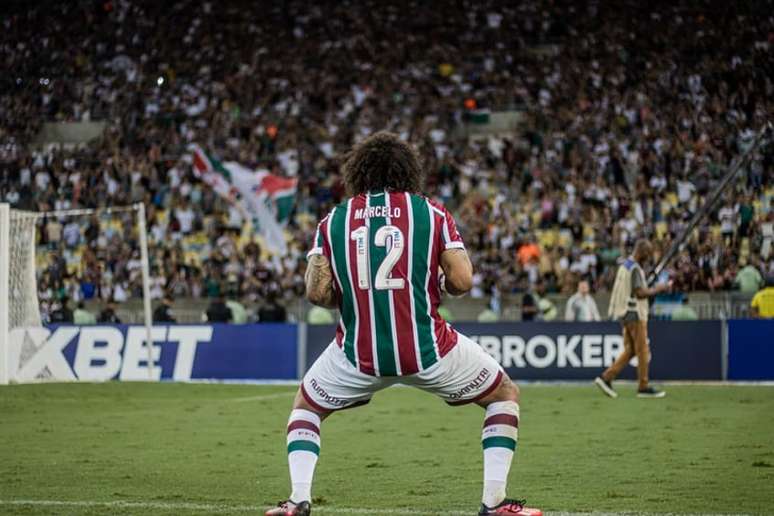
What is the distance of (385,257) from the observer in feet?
21.3

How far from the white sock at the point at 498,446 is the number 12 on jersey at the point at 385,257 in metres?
0.95

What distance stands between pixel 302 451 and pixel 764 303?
1817 cm

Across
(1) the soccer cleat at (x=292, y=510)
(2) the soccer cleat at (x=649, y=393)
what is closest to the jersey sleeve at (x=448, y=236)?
(1) the soccer cleat at (x=292, y=510)

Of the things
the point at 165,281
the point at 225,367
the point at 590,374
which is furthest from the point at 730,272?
the point at 165,281

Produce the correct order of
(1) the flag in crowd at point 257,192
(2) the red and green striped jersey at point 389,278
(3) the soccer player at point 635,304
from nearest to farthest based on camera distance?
(2) the red and green striped jersey at point 389,278
(3) the soccer player at point 635,304
(1) the flag in crowd at point 257,192

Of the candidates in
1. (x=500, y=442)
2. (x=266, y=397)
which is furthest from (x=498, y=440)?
(x=266, y=397)

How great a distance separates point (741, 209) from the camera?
87.4 feet

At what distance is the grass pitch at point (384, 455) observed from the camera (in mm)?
8133

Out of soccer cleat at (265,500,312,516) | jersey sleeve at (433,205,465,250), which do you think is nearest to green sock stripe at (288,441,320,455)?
soccer cleat at (265,500,312,516)

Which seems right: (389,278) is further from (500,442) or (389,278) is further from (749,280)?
(749,280)

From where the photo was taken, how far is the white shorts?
6621 millimetres

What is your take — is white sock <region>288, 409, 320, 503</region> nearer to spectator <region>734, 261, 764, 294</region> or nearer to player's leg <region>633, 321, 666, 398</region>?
player's leg <region>633, 321, 666, 398</region>

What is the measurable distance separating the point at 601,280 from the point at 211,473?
18.5 meters

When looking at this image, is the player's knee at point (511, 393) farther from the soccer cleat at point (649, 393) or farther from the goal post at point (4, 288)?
the goal post at point (4, 288)
